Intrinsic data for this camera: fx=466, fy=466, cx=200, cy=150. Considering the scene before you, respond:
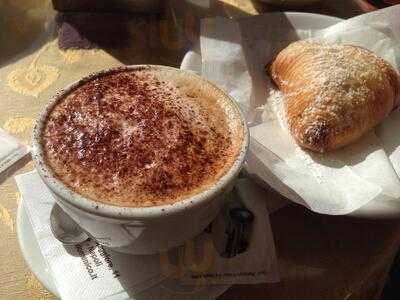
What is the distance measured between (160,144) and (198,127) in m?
0.06

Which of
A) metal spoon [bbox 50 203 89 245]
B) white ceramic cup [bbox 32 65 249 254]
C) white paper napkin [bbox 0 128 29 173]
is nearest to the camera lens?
white ceramic cup [bbox 32 65 249 254]

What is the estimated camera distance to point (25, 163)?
708 mm

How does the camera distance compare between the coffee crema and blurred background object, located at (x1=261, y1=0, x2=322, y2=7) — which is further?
blurred background object, located at (x1=261, y1=0, x2=322, y2=7)

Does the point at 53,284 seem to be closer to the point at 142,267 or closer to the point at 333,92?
the point at 142,267

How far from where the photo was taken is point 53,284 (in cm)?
53

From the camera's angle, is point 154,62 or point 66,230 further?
point 154,62

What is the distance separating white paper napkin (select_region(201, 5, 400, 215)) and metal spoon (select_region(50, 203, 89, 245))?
230 mm

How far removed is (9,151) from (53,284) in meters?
0.27

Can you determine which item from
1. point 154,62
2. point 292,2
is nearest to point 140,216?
point 154,62

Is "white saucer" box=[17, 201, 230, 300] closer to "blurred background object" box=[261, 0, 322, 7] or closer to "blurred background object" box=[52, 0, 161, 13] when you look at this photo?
"blurred background object" box=[52, 0, 161, 13]

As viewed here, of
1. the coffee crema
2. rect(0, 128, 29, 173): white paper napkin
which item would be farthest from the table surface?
the coffee crema

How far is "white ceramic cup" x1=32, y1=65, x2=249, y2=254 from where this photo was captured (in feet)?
1.45

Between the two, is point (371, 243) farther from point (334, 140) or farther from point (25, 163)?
point (25, 163)

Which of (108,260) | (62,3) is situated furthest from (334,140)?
(62,3)
